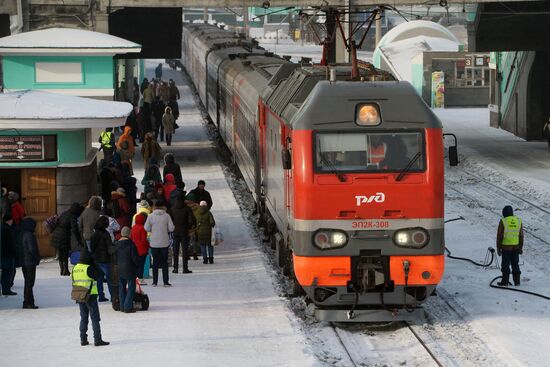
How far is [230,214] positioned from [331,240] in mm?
10876

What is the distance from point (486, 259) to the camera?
68.5ft

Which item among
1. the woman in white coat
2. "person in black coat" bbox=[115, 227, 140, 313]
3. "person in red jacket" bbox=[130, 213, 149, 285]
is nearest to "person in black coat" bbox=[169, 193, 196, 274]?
the woman in white coat

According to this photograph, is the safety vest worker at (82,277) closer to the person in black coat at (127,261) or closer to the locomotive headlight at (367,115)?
the person in black coat at (127,261)

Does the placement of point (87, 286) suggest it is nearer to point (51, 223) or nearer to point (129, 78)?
Answer: point (51, 223)

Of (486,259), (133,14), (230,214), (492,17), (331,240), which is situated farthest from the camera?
(133,14)

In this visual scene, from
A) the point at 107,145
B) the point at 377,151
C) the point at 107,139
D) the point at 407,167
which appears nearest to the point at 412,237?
the point at 407,167

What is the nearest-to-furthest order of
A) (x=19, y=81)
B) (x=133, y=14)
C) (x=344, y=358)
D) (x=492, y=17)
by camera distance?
1. (x=344, y=358)
2. (x=19, y=81)
3. (x=492, y=17)
4. (x=133, y=14)

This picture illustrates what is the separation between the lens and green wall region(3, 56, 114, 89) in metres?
29.6

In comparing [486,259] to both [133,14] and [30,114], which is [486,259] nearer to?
[30,114]

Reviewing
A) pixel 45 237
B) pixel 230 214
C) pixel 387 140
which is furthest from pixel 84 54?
pixel 387 140

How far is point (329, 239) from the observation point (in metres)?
15.8

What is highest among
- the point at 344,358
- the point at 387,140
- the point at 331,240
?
the point at 387,140

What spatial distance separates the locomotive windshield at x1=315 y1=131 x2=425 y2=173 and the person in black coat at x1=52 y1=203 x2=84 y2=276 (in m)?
5.13

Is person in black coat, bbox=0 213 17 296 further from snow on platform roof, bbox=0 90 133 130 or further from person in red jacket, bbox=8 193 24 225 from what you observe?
snow on platform roof, bbox=0 90 133 130
